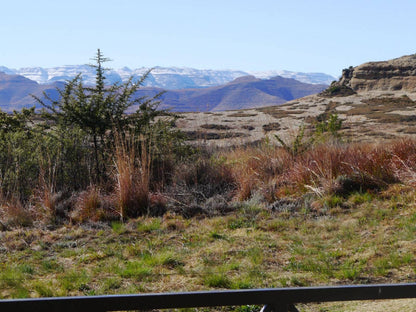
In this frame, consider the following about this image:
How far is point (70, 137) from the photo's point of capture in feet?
25.9

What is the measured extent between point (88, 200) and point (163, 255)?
212 cm

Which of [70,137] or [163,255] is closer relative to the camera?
[163,255]

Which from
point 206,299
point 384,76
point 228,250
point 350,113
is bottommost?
point 228,250

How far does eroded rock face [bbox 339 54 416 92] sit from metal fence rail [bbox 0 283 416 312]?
32.3 m

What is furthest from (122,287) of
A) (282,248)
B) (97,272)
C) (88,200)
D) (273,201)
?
(273,201)

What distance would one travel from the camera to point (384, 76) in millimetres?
35312

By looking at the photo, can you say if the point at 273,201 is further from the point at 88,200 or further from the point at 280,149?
the point at 88,200

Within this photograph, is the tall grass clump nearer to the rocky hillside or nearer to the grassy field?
the grassy field

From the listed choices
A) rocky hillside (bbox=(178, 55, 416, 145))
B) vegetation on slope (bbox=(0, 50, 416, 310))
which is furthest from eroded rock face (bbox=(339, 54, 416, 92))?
vegetation on slope (bbox=(0, 50, 416, 310))

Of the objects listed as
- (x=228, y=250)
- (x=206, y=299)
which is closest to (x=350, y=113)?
(x=228, y=250)

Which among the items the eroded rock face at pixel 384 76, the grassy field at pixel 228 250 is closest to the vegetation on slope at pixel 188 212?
the grassy field at pixel 228 250

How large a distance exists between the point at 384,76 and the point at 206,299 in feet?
121

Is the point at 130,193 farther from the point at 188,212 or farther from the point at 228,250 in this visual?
the point at 228,250

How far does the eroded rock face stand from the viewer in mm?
32875
